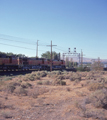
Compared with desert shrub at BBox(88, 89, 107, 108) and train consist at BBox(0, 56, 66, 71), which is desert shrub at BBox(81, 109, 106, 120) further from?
train consist at BBox(0, 56, 66, 71)

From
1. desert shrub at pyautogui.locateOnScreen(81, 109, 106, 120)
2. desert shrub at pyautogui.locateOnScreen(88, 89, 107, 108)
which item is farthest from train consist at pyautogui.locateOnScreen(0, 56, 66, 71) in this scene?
desert shrub at pyautogui.locateOnScreen(81, 109, 106, 120)

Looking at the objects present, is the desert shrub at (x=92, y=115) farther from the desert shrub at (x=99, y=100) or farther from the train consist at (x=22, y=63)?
the train consist at (x=22, y=63)

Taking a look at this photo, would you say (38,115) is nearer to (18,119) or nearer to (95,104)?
(18,119)

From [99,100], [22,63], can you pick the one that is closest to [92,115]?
[99,100]

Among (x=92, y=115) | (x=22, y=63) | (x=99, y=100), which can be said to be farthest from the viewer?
(x=22, y=63)

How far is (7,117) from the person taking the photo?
6859mm

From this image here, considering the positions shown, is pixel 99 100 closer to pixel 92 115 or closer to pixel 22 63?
pixel 92 115

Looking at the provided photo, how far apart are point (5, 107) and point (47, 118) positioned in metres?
2.84

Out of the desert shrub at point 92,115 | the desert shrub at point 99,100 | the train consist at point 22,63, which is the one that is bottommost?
the desert shrub at point 92,115

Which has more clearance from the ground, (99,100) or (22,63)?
(22,63)

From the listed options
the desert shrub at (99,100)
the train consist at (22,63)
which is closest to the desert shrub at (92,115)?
the desert shrub at (99,100)

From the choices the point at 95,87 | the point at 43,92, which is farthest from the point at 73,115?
the point at 95,87

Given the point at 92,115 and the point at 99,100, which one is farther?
the point at 99,100

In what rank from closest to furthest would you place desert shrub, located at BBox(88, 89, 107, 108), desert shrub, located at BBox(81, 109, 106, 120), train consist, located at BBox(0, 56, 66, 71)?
desert shrub, located at BBox(81, 109, 106, 120)
desert shrub, located at BBox(88, 89, 107, 108)
train consist, located at BBox(0, 56, 66, 71)
